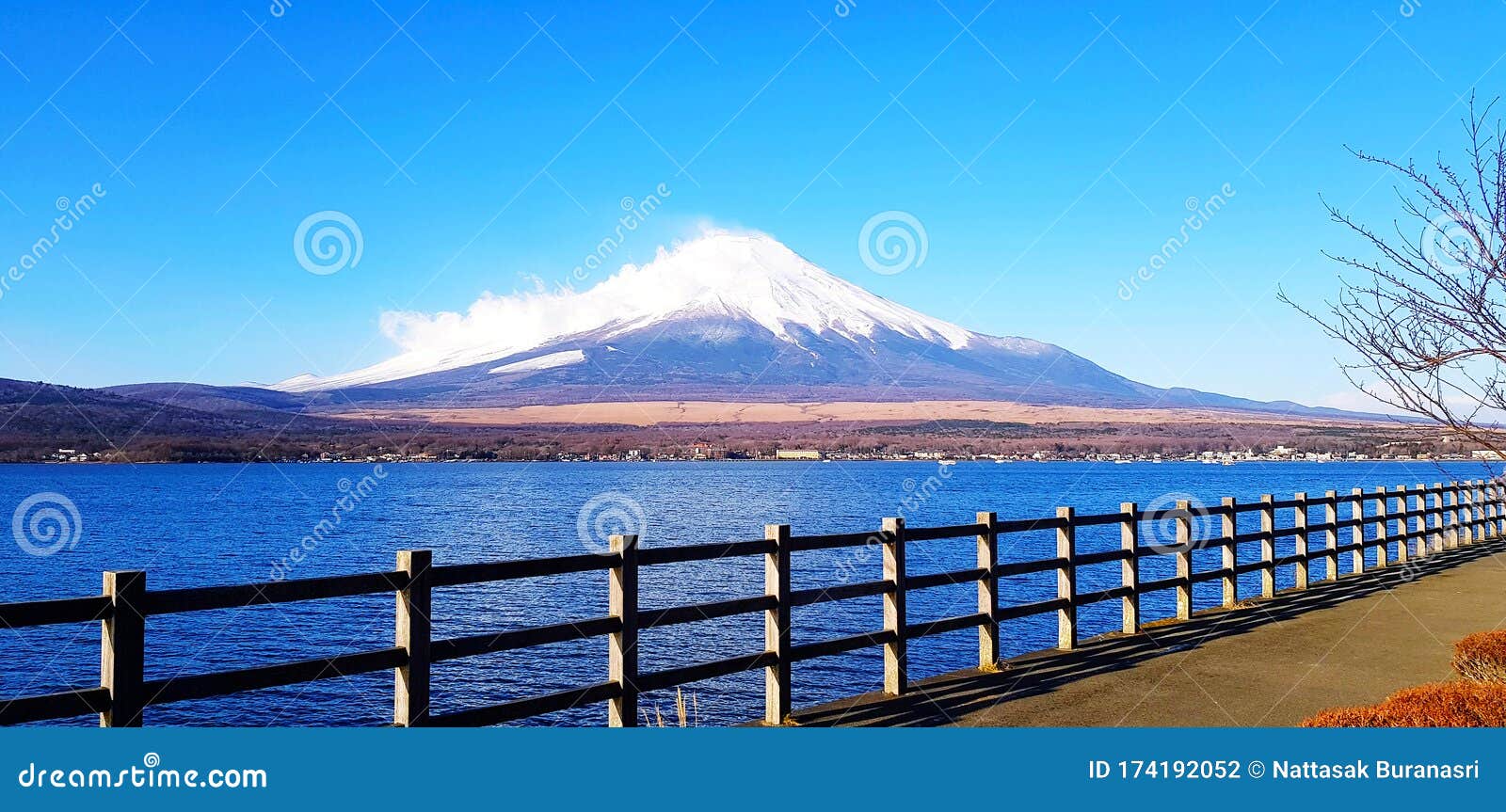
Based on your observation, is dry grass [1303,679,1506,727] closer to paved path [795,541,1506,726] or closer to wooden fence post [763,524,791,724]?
paved path [795,541,1506,726]

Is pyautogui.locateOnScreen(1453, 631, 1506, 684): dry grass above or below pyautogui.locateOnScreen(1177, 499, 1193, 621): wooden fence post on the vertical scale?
below

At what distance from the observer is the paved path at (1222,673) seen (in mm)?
8648

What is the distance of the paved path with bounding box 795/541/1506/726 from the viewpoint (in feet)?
28.4

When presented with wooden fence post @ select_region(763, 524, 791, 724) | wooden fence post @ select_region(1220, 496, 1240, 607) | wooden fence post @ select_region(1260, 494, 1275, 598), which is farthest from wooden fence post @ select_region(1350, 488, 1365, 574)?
wooden fence post @ select_region(763, 524, 791, 724)

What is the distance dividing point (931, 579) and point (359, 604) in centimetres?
2690

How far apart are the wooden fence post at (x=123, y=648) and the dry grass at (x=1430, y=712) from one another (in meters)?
6.61

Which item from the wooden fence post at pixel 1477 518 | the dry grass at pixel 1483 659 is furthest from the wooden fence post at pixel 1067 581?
the wooden fence post at pixel 1477 518

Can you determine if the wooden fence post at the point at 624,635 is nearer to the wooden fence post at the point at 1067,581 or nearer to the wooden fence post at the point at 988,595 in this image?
the wooden fence post at the point at 988,595

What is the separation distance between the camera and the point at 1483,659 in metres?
8.51

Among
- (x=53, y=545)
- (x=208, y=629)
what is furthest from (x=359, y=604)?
(x=53, y=545)

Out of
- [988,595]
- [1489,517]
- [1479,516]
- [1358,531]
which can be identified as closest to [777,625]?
[988,595]

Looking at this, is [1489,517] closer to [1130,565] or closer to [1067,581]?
[1130,565]

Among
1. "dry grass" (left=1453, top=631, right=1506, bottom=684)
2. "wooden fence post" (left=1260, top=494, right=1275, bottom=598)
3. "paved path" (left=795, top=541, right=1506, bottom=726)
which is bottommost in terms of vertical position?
"paved path" (left=795, top=541, right=1506, bottom=726)

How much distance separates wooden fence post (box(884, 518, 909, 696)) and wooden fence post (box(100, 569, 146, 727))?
5.75 meters
